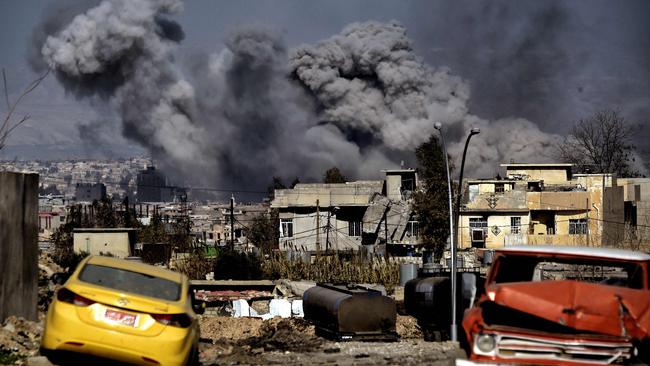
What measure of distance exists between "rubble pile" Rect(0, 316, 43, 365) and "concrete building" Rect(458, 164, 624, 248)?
2293 inches

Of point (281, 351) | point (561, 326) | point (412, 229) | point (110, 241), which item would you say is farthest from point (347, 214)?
point (561, 326)

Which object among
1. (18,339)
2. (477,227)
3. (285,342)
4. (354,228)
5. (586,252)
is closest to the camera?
(586,252)

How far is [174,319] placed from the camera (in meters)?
12.0

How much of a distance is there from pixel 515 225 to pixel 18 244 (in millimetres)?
61407

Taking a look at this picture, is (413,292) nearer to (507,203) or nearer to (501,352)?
(501,352)

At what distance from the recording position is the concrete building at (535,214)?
7419 cm

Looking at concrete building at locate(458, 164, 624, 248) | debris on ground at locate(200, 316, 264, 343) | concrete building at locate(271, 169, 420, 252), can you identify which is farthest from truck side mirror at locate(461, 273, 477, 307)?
concrete building at locate(271, 169, 420, 252)

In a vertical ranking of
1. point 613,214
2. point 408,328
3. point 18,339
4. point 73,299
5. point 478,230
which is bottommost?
point 408,328

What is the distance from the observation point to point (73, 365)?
12102 millimetres

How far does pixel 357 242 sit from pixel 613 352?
71676 mm

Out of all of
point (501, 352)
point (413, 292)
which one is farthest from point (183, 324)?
→ point (413, 292)

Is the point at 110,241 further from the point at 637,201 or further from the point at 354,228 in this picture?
the point at 637,201

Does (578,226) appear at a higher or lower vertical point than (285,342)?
higher

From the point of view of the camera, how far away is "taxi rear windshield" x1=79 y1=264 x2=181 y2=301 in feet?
40.6
